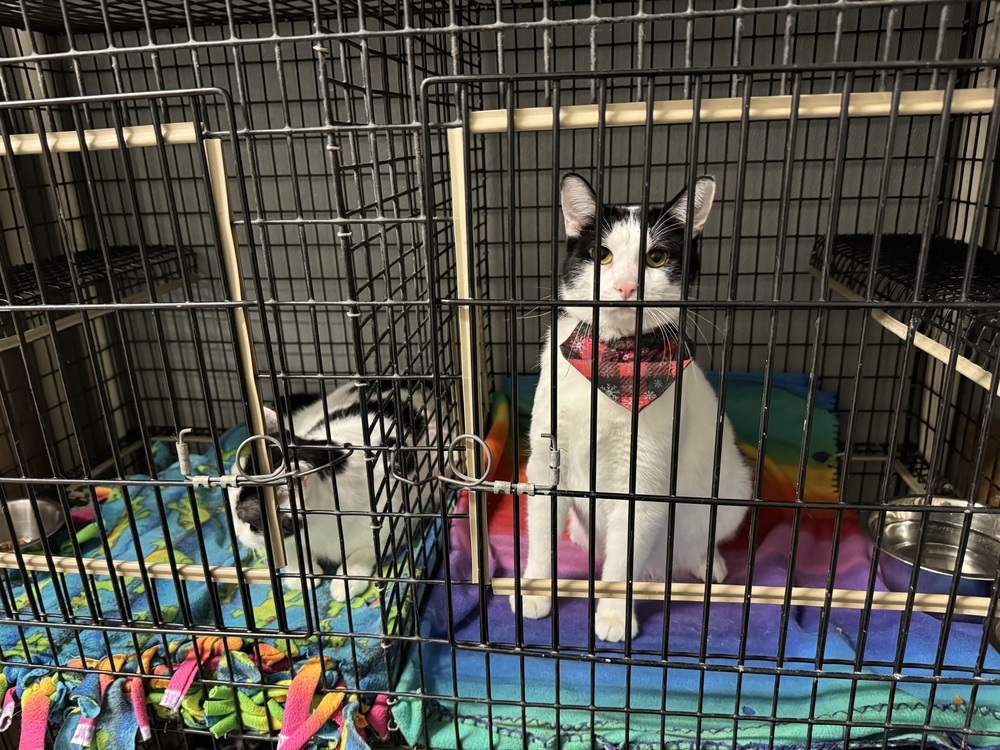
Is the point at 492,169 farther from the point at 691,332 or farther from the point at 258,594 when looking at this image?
the point at 258,594

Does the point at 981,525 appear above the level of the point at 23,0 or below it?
below

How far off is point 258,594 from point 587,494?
1002 mm

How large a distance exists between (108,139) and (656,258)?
963 mm

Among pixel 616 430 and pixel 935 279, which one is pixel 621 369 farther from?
pixel 935 279

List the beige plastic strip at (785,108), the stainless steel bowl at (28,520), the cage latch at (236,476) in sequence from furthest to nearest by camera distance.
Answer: the stainless steel bowl at (28,520), the cage latch at (236,476), the beige plastic strip at (785,108)

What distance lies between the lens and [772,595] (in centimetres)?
Answer: 111

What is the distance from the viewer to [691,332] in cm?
201

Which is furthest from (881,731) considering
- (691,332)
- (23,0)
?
(23,0)

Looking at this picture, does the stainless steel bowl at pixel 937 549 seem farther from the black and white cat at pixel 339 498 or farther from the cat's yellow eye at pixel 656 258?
the black and white cat at pixel 339 498

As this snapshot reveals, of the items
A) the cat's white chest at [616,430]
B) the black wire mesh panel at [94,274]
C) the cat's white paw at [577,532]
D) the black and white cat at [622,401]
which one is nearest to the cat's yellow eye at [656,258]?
the black and white cat at [622,401]

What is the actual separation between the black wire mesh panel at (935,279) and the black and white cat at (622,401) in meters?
0.31

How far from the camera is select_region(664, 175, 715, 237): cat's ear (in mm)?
1119

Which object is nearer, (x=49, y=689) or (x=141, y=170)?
(x=49, y=689)

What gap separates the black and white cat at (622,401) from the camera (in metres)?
1.18
